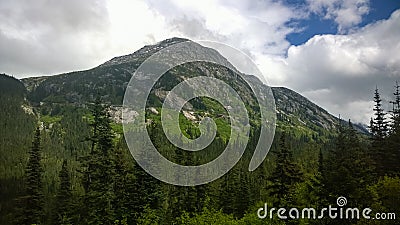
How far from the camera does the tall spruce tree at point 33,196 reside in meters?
43.0

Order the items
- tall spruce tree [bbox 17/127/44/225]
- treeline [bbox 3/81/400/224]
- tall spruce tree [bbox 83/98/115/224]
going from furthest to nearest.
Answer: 1. tall spruce tree [bbox 17/127/44/225]
2. tall spruce tree [bbox 83/98/115/224]
3. treeline [bbox 3/81/400/224]

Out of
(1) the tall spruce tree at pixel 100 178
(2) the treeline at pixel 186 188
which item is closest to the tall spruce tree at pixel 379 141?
(2) the treeline at pixel 186 188

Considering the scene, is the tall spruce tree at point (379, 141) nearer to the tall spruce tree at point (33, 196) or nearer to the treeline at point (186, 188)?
the treeline at point (186, 188)

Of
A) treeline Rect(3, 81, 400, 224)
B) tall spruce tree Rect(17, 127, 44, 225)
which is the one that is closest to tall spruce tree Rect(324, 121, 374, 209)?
treeline Rect(3, 81, 400, 224)

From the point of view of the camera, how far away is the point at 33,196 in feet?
143

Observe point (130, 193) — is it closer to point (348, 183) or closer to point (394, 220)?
point (348, 183)

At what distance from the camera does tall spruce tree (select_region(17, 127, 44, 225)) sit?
43.0m

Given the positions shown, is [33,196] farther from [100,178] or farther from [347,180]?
[347,180]

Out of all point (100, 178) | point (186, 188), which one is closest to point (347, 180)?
point (100, 178)

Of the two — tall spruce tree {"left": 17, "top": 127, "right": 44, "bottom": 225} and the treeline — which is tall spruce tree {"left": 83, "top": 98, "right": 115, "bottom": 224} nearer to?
the treeline

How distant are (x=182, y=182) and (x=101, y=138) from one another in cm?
1398

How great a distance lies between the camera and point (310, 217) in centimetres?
3391

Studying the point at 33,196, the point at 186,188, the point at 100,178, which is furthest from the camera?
the point at 186,188

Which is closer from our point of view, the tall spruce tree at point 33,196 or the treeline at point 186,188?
the treeline at point 186,188
